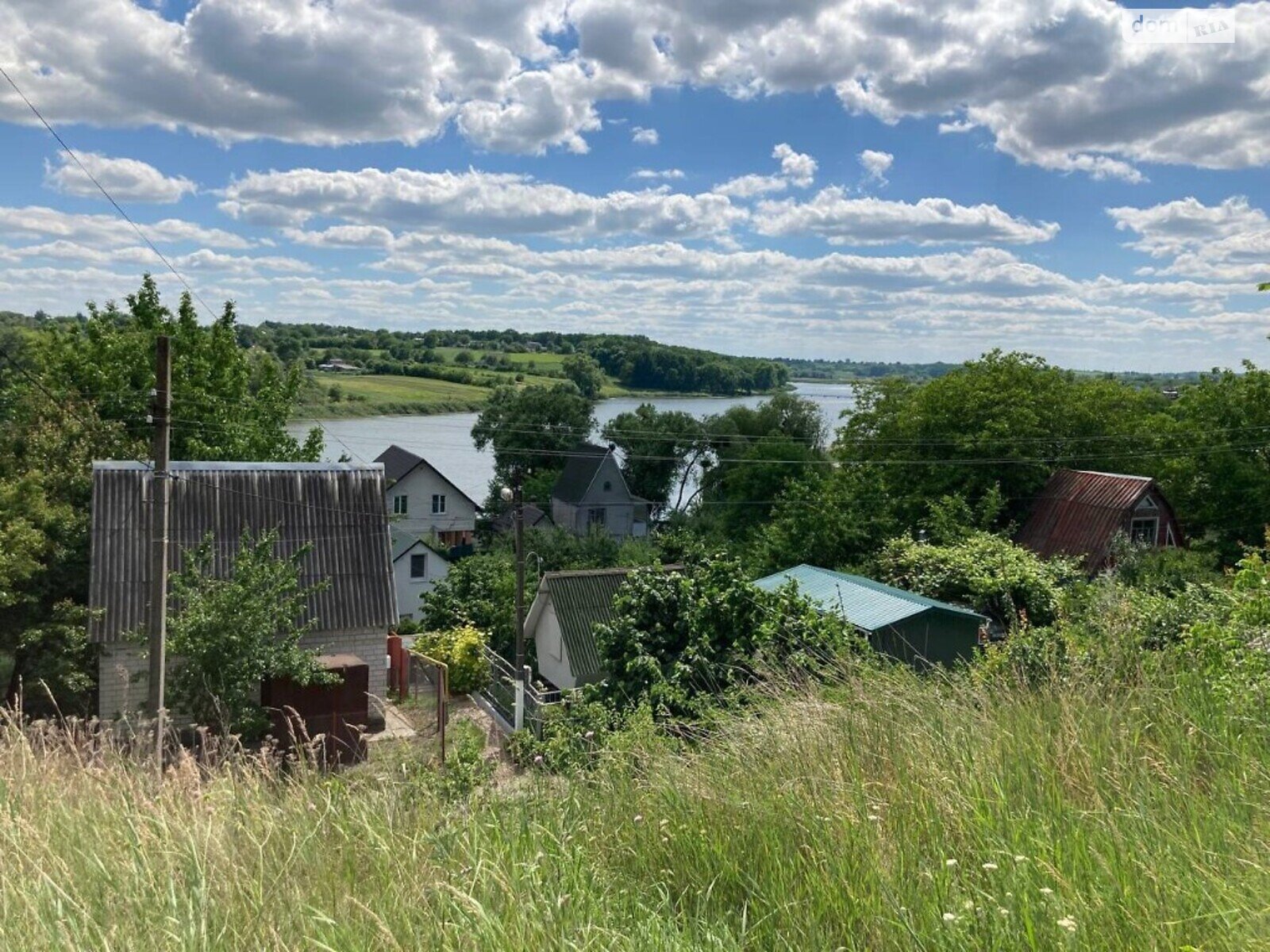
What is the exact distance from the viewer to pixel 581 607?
933 inches

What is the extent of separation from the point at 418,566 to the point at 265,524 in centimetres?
1999

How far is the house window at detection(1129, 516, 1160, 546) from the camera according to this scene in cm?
2986

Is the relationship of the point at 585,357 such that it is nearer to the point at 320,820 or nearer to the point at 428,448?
the point at 428,448

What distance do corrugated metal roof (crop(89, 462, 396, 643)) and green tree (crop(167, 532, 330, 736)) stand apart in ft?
8.00

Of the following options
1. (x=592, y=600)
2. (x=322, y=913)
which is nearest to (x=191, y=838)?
(x=322, y=913)

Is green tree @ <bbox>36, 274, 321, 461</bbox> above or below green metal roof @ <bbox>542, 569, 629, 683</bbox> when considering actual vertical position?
above

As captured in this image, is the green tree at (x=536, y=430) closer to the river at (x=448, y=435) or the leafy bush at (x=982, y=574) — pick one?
the river at (x=448, y=435)

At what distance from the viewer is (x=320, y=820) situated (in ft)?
10.5

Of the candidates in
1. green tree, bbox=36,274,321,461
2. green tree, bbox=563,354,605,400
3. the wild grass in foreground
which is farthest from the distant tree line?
the wild grass in foreground

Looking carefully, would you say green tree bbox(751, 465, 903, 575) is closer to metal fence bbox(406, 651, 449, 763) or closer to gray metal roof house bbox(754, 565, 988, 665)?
gray metal roof house bbox(754, 565, 988, 665)

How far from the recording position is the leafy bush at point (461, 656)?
77.6 feet

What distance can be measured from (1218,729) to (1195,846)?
1.13 meters

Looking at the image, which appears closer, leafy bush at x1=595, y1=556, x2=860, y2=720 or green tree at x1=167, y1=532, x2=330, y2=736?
leafy bush at x1=595, y1=556, x2=860, y2=720

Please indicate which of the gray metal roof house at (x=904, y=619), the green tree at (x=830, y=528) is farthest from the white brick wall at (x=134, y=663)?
the green tree at (x=830, y=528)
